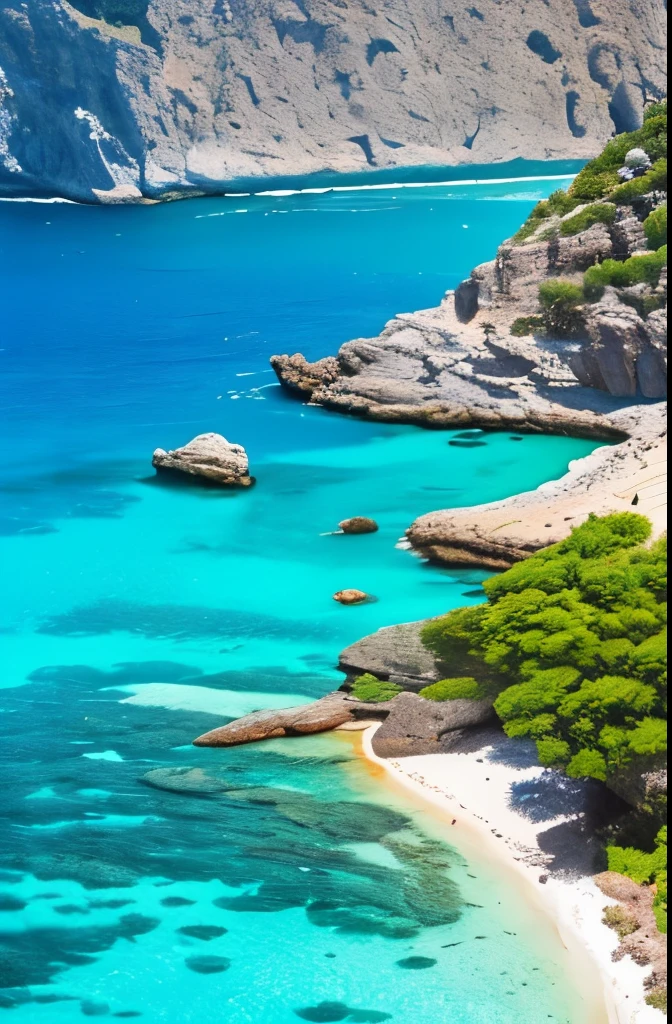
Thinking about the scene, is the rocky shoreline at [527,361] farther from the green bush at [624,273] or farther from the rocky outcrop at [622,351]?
the green bush at [624,273]

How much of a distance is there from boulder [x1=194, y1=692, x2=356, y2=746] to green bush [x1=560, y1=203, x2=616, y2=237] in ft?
115

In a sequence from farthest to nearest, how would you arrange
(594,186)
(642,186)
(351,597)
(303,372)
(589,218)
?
(303,372), (594,186), (589,218), (642,186), (351,597)

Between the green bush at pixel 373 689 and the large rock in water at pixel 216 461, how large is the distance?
21318mm

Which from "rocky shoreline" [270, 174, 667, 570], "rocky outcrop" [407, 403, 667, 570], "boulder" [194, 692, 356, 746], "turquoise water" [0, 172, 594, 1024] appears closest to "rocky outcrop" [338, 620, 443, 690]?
"boulder" [194, 692, 356, 746]

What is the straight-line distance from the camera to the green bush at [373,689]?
29.9 metres

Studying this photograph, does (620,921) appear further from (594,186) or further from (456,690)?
(594,186)

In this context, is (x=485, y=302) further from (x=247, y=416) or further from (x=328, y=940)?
(x=328, y=940)

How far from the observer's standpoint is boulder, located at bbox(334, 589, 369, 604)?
38.6 metres

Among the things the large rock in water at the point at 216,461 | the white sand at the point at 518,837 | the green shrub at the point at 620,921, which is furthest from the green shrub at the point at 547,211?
the green shrub at the point at 620,921

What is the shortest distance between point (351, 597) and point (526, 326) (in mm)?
23560

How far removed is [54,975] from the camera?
21297 millimetres

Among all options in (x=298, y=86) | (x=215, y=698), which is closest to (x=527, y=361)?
(x=215, y=698)

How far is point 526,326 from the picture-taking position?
190 feet

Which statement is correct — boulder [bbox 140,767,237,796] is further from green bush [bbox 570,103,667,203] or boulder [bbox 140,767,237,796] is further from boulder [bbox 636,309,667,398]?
green bush [bbox 570,103,667,203]
